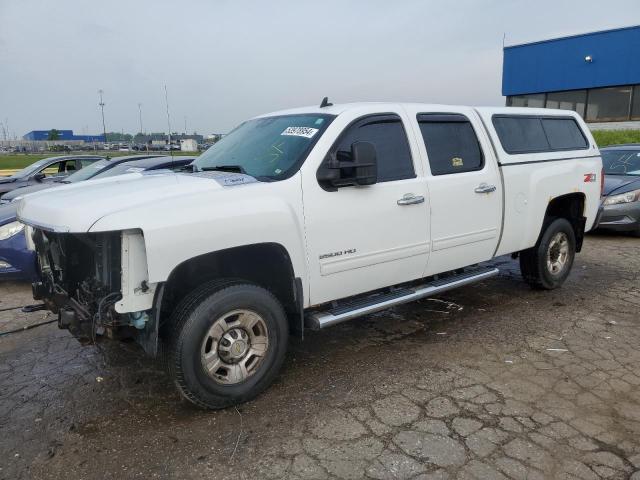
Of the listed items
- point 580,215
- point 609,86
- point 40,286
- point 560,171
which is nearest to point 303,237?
point 40,286

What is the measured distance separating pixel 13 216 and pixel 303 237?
4280mm

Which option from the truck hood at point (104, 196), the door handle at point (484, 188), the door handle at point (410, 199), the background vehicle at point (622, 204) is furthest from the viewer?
the background vehicle at point (622, 204)

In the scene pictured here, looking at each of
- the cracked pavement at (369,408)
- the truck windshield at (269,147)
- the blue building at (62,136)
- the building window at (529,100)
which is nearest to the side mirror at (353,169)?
the truck windshield at (269,147)

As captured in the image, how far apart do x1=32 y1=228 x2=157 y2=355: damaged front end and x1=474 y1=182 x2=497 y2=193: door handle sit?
2.93 m

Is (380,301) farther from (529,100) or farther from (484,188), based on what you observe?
(529,100)

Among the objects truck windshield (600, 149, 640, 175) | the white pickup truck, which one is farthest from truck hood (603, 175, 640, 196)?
the white pickup truck

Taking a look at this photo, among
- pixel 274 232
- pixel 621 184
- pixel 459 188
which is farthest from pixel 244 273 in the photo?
pixel 621 184

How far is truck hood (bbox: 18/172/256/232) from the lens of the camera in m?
2.91

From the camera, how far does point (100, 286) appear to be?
10.4ft

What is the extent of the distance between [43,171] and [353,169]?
10696 millimetres

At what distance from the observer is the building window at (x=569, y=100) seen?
2444 cm

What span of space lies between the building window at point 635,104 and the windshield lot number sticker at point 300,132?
23.9m

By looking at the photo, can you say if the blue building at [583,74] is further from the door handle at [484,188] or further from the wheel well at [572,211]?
the door handle at [484,188]

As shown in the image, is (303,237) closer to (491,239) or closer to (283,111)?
(283,111)
